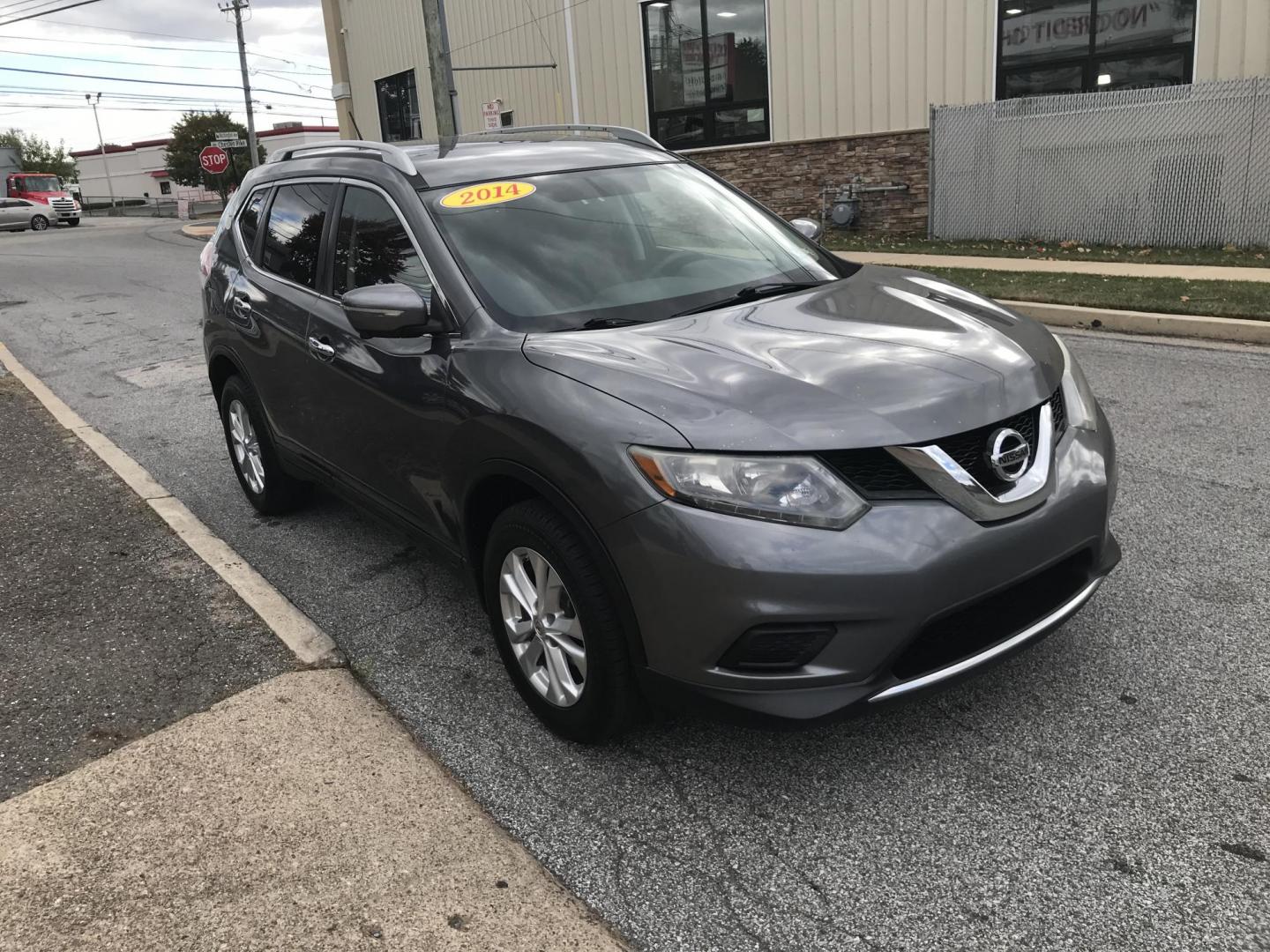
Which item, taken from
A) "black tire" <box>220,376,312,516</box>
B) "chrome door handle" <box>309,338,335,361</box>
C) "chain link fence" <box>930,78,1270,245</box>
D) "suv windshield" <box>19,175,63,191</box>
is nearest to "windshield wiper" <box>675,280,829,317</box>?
"chrome door handle" <box>309,338,335,361</box>

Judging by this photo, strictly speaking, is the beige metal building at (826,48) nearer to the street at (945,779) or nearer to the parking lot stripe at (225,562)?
the parking lot stripe at (225,562)

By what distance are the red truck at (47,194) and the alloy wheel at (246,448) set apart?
4594 centimetres

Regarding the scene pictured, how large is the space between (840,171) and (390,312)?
15704mm

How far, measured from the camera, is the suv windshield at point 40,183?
47.8 meters

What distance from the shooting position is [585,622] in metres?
2.80

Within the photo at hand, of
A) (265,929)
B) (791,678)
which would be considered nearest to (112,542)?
(265,929)

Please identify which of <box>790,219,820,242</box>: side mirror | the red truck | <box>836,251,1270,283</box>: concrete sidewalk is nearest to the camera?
<box>790,219,820,242</box>: side mirror

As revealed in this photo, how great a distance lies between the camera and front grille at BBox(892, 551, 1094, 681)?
2.63 m

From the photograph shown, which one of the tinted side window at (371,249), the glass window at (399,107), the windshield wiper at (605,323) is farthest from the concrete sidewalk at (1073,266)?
the glass window at (399,107)

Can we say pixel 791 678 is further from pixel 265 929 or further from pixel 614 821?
pixel 265 929

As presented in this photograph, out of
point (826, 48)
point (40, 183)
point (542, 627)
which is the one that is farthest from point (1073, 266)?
point (40, 183)

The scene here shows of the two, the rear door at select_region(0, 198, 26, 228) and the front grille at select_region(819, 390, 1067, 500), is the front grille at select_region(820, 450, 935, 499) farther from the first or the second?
the rear door at select_region(0, 198, 26, 228)

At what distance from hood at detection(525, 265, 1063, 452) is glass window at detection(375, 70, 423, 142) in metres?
26.8

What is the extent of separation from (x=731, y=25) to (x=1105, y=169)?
25.8 feet
